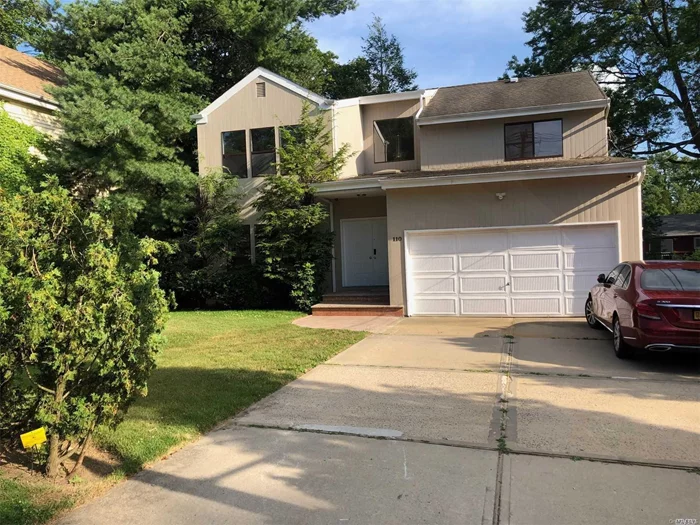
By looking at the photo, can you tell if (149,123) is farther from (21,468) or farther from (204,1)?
(21,468)

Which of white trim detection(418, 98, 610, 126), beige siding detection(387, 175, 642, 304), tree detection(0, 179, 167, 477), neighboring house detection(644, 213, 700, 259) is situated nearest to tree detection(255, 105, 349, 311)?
beige siding detection(387, 175, 642, 304)

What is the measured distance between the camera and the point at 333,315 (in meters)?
14.1

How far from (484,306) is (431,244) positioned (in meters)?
2.21

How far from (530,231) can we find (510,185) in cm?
133

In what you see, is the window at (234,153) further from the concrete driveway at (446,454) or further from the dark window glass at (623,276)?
the dark window glass at (623,276)

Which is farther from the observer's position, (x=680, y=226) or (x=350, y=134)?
(x=680, y=226)

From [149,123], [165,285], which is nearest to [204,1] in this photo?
[149,123]

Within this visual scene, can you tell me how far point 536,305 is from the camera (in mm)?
12883

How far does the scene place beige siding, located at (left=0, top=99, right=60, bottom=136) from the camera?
1595 centimetres

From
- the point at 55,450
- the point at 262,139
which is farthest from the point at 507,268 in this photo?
the point at 55,450

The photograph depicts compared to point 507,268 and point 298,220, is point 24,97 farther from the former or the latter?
point 507,268

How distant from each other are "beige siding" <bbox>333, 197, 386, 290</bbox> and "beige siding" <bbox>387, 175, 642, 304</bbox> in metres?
2.72

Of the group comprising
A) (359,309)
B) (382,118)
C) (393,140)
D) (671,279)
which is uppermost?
(382,118)

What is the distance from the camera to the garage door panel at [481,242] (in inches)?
516
